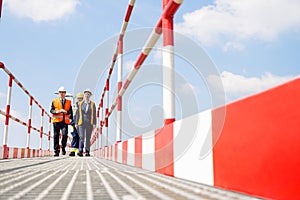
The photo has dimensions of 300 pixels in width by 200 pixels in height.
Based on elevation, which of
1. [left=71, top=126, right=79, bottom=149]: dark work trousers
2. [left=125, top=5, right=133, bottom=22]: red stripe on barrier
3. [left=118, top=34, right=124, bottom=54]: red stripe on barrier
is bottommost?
[left=71, top=126, right=79, bottom=149]: dark work trousers

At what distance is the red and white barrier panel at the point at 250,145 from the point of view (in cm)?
77

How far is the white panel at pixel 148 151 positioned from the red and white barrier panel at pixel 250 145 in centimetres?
59

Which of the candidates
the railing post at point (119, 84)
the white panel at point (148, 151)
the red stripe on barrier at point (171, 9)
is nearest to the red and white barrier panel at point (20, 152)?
the railing post at point (119, 84)

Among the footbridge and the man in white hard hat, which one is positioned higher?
the man in white hard hat

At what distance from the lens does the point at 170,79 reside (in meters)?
1.89

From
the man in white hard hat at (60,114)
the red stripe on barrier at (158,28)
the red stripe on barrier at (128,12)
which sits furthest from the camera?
the man in white hard hat at (60,114)

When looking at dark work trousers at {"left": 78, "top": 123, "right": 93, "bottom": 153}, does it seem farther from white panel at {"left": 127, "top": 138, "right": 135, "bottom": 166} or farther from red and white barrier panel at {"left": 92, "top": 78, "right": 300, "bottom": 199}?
red and white barrier panel at {"left": 92, "top": 78, "right": 300, "bottom": 199}

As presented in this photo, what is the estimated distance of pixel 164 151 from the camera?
6.23 ft

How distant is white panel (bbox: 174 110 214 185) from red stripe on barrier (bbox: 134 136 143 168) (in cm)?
90

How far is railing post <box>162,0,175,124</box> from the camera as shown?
190 cm

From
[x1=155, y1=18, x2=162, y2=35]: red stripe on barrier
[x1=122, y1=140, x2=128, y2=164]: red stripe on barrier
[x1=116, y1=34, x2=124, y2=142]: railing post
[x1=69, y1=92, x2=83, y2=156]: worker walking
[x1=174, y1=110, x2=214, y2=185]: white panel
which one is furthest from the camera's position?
[x1=69, y1=92, x2=83, y2=156]: worker walking

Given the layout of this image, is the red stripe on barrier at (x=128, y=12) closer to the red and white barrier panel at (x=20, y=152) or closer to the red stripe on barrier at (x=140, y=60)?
the red stripe on barrier at (x=140, y=60)

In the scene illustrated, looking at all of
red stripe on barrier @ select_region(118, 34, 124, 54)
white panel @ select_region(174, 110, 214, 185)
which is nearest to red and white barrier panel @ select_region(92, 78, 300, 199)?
white panel @ select_region(174, 110, 214, 185)

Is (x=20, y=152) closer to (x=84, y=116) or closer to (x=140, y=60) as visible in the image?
(x=84, y=116)
